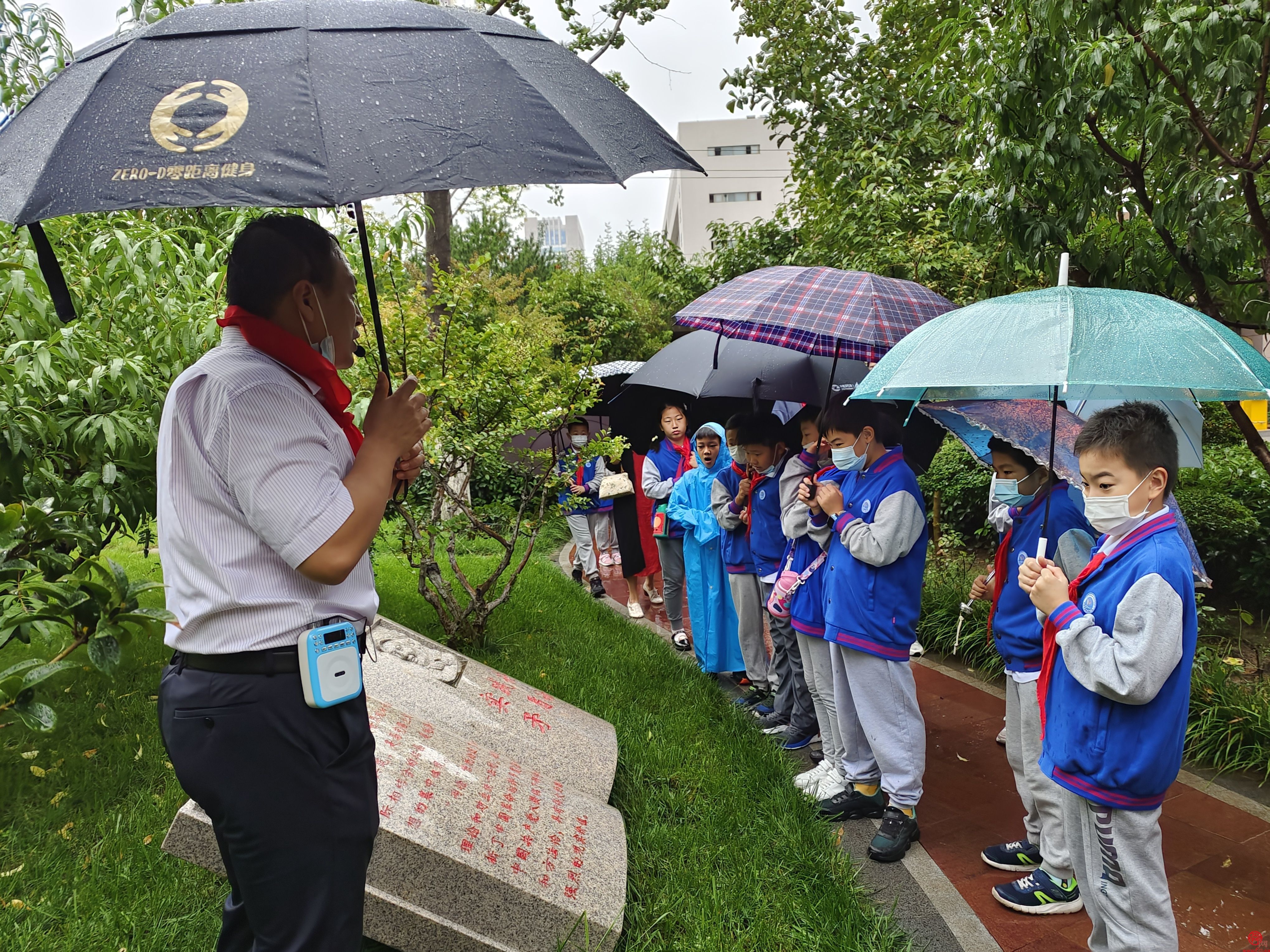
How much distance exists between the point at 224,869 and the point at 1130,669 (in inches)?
113

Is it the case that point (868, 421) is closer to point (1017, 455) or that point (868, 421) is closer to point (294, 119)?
point (1017, 455)

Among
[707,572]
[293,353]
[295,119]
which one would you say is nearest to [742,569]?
[707,572]

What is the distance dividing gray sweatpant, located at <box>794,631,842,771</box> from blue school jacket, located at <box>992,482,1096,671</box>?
1.07 meters

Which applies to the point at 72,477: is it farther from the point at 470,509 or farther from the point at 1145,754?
the point at 1145,754

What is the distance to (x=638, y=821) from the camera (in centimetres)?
410

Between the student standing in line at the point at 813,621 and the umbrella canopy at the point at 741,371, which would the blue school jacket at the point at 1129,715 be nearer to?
the student standing in line at the point at 813,621

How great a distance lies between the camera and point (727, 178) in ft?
158

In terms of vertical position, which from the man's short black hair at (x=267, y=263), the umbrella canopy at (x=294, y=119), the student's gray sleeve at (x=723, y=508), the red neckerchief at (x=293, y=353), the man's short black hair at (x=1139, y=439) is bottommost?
the student's gray sleeve at (x=723, y=508)

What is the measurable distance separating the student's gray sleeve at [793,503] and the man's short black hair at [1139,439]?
1.96 m

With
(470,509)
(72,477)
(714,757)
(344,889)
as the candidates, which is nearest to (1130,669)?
(344,889)

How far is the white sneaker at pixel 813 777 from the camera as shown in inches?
181

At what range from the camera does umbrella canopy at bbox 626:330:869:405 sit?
18.5 ft

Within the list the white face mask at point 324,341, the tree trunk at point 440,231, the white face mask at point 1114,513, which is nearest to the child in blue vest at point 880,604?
the white face mask at point 1114,513

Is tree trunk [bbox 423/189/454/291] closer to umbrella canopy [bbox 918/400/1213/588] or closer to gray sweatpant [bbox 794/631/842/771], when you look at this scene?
gray sweatpant [bbox 794/631/842/771]
